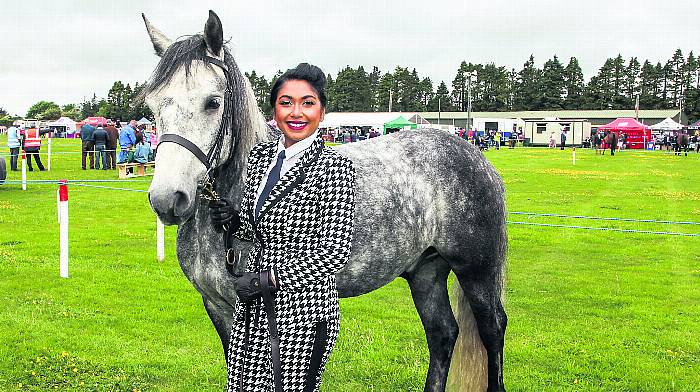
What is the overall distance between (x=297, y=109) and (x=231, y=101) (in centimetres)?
49

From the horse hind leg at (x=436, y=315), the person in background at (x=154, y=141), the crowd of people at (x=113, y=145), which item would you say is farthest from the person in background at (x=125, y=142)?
the horse hind leg at (x=436, y=315)

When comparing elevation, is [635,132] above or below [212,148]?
above

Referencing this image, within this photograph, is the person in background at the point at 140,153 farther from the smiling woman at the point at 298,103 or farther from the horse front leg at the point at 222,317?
the smiling woman at the point at 298,103

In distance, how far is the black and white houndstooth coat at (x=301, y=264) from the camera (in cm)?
250

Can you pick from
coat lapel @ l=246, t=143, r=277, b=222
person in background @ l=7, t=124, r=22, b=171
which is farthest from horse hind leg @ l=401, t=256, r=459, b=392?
person in background @ l=7, t=124, r=22, b=171

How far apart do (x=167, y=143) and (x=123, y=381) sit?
313 cm

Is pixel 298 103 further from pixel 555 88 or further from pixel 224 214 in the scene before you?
pixel 555 88

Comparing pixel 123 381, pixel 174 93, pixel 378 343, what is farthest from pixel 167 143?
pixel 378 343

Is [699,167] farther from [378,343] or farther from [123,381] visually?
[123,381]

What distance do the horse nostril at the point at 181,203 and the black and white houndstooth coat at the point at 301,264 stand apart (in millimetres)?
263

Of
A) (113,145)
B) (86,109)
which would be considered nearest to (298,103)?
(113,145)

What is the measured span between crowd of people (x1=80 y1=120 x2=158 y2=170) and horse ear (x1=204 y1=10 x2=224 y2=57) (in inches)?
762

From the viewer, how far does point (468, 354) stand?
433cm

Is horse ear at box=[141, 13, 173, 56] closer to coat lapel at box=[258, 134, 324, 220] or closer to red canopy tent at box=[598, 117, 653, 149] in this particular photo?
coat lapel at box=[258, 134, 324, 220]
